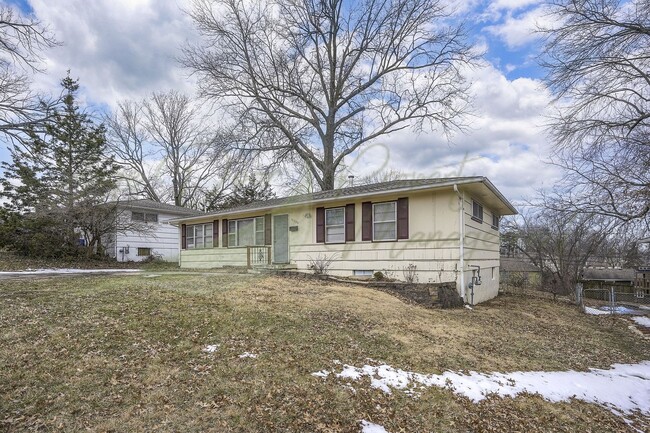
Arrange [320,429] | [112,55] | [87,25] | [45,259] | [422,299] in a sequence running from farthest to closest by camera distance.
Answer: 1. [45,259]
2. [112,55]
3. [87,25]
4. [422,299]
5. [320,429]

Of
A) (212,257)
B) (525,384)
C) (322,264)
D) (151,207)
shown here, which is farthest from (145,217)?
(525,384)

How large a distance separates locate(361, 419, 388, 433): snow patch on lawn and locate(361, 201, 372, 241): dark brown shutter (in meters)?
8.06

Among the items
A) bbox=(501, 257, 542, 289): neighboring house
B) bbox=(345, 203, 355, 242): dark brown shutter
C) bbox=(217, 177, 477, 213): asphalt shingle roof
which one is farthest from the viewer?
bbox=(501, 257, 542, 289): neighboring house

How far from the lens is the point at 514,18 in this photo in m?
11.2

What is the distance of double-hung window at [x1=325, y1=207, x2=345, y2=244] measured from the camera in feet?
40.7

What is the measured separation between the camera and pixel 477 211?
12.0m

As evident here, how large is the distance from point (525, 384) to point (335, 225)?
27.0 feet

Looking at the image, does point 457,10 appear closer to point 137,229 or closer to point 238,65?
point 238,65

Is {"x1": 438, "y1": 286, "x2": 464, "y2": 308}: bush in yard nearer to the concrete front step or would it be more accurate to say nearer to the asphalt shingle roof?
the asphalt shingle roof

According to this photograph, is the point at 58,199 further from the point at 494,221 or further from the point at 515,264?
the point at 515,264

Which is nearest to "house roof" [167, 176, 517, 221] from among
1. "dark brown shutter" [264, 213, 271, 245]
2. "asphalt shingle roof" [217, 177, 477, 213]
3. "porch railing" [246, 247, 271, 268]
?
"asphalt shingle roof" [217, 177, 477, 213]

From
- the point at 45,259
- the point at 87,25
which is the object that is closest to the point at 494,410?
the point at 87,25

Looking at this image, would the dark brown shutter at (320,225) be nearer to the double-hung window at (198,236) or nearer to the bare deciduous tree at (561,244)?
the double-hung window at (198,236)

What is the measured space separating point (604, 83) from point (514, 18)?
332 cm
